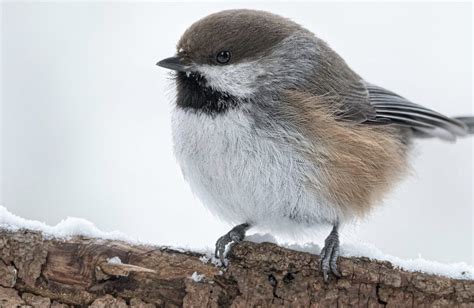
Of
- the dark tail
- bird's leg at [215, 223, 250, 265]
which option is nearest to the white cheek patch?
bird's leg at [215, 223, 250, 265]

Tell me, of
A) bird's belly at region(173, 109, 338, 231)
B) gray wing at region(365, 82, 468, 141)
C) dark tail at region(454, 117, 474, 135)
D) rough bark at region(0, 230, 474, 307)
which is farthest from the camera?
dark tail at region(454, 117, 474, 135)

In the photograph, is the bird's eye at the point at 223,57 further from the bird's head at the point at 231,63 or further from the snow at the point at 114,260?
the snow at the point at 114,260

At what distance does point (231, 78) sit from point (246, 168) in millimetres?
380

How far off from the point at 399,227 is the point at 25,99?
2.80 meters

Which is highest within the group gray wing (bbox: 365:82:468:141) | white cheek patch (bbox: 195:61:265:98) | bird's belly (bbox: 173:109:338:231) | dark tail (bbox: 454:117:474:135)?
dark tail (bbox: 454:117:474:135)

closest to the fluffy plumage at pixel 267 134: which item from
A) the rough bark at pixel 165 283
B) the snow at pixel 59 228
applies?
the rough bark at pixel 165 283

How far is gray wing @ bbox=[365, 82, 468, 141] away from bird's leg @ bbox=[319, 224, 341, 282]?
78cm

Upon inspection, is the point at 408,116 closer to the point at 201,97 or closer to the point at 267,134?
the point at 267,134

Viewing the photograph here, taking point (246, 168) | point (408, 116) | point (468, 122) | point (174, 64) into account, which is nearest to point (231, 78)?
point (174, 64)

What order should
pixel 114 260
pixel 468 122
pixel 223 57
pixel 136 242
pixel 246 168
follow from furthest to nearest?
pixel 468 122 < pixel 223 57 < pixel 246 168 < pixel 136 242 < pixel 114 260

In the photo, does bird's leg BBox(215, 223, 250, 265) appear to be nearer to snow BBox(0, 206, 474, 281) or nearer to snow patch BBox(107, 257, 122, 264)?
snow BBox(0, 206, 474, 281)

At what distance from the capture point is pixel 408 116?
10.5 ft

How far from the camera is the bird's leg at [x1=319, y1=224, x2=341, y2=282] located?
222cm

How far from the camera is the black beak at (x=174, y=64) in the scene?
2.61 meters
